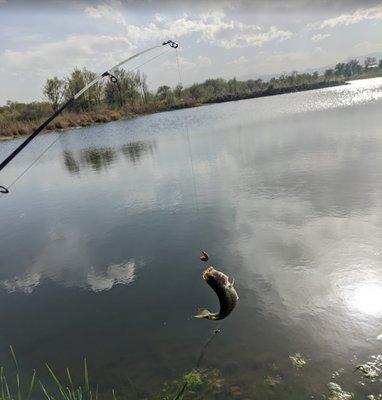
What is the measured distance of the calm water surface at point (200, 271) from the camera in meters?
6.61

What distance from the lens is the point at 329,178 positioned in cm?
1526

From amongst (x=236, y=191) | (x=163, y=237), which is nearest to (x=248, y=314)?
(x=163, y=237)

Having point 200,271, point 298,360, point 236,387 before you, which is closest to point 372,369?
point 298,360

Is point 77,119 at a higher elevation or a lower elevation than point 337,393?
lower

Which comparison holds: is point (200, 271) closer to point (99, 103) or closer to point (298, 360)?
point (298, 360)

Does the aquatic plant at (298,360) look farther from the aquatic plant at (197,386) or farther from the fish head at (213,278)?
the fish head at (213,278)

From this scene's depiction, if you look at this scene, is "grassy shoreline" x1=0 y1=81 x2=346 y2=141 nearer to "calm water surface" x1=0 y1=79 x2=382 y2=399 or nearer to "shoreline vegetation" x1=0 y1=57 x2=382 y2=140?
"shoreline vegetation" x1=0 y1=57 x2=382 y2=140

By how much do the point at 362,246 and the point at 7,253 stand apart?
10182 mm

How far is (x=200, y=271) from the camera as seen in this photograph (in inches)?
372

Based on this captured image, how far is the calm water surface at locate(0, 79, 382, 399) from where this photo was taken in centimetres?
661

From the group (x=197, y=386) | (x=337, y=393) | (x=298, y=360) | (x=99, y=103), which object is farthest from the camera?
(x=99, y=103)

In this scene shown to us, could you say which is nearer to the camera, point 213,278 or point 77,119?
point 213,278

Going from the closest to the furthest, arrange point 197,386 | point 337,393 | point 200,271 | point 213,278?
point 213,278, point 337,393, point 197,386, point 200,271

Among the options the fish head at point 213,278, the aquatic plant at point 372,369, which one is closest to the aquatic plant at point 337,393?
the aquatic plant at point 372,369
